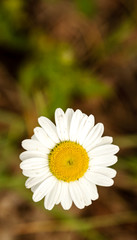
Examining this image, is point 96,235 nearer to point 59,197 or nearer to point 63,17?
point 59,197

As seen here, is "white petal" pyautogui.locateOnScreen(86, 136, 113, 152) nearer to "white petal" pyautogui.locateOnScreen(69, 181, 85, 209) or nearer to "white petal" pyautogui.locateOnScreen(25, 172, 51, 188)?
"white petal" pyautogui.locateOnScreen(69, 181, 85, 209)

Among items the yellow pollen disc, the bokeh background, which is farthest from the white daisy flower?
the bokeh background

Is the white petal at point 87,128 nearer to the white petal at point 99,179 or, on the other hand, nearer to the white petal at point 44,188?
the white petal at point 99,179

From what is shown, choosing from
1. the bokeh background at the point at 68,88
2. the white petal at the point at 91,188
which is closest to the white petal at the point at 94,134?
the white petal at the point at 91,188

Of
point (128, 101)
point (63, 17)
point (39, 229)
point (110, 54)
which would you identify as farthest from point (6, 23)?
point (39, 229)

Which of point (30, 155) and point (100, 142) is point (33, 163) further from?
point (100, 142)

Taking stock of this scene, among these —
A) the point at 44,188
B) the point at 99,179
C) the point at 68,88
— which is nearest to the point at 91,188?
the point at 99,179
